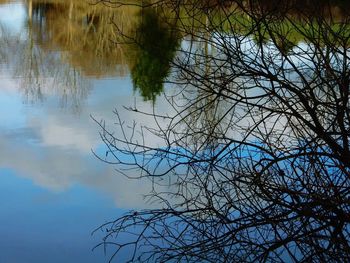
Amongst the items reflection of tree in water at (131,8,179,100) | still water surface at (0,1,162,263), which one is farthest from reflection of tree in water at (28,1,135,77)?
reflection of tree in water at (131,8,179,100)

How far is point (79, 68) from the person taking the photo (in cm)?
890

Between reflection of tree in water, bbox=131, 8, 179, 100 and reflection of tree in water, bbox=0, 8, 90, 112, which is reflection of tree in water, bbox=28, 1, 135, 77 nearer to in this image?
reflection of tree in water, bbox=0, 8, 90, 112

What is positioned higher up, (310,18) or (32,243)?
(32,243)

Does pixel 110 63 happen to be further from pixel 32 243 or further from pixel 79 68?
pixel 32 243

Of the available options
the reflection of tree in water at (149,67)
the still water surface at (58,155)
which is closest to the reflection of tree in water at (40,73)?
the still water surface at (58,155)

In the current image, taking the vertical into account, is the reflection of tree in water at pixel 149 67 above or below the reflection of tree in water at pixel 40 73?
below

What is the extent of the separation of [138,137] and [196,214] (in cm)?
219

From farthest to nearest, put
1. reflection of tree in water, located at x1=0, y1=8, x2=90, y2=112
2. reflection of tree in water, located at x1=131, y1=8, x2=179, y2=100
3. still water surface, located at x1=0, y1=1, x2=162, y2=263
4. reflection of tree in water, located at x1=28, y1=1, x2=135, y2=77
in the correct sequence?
reflection of tree in water, located at x1=28, y1=1, x2=135, y2=77, reflection of tree in water, located at x1=0, y1=8, x2=90, y2=112, reflection of tree in water, located at x1=131, y1=8, x2=179, y2=100, still water surface, located at x1=0, y1=1, x2=162, y2=263

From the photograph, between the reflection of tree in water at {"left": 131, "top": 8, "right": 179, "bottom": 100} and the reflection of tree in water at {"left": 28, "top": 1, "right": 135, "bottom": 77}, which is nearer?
the reflection of tree in water at {"left": 131, "top": 8, "right": 179, "bottom": 100}

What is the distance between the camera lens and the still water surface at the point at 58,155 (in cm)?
380

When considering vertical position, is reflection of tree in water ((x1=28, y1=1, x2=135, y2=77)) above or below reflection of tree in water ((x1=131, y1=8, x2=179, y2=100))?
above

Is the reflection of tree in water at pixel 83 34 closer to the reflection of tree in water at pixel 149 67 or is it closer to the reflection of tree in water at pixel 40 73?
the reflection of tree in water at pixel 40 73

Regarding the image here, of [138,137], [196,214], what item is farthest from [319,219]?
[138,137]

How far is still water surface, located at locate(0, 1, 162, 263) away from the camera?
12.5 feet
